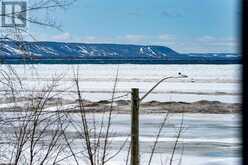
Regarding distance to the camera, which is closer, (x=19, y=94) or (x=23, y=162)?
(x=19, y=94)

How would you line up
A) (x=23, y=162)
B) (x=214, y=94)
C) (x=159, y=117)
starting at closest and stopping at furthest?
(x=23, y=162) → (x=159, y=117) → (x=214, y=94)

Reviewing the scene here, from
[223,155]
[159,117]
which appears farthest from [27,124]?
[159,117]

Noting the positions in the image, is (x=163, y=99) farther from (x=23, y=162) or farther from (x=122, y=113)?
(x=23, y=162)

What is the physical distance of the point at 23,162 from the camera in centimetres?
639

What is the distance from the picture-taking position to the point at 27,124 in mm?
5418
